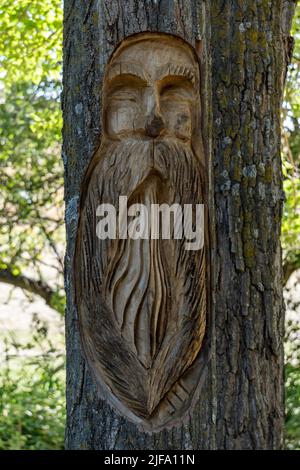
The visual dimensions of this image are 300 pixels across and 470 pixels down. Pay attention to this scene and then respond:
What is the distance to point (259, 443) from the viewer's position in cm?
298

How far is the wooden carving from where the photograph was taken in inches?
107

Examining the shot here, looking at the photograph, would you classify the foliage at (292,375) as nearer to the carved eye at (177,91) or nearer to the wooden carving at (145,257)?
the wooden carving at (145,257)

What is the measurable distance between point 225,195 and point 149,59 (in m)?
0.65

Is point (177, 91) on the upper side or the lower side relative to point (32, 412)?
upper

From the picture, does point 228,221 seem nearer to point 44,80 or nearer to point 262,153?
point 262,153

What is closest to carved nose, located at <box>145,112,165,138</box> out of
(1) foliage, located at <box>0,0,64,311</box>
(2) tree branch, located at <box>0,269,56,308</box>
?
(1) foliage, located at <box>0,0,64,311</box>

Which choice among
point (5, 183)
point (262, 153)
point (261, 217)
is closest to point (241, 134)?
point (262, 153)

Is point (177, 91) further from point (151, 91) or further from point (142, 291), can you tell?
point (142, 291)

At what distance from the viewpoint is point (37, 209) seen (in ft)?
25.6

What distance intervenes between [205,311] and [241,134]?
800 mm

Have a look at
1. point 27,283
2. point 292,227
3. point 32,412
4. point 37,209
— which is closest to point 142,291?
point 32,412

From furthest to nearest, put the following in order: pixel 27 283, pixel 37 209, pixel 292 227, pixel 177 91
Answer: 1. pixel 27 283
2. pixel 37 209
3. pixel 292 227
4. pixel 177 91

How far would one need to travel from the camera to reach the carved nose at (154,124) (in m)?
2.76

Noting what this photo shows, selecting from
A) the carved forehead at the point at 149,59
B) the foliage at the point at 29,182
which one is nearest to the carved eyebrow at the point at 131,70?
the carved forehead at the point at 149,59
